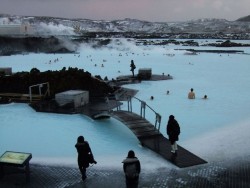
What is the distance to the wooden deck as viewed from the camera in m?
8.52

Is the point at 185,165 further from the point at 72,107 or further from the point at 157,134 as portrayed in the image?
the point at 72,107

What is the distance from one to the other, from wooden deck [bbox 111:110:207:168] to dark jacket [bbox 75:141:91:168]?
2.23 m

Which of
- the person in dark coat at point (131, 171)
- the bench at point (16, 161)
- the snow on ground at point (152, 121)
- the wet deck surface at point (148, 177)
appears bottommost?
the snow on ground at point (152, 121)

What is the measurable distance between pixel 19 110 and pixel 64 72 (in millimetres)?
3893

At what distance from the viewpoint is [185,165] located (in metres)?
8.23

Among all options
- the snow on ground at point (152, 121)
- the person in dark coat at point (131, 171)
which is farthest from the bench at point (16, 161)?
the person in dark coat at point (131, 171)

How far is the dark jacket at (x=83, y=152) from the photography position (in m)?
7.05

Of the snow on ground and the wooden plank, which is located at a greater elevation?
the wooden plank

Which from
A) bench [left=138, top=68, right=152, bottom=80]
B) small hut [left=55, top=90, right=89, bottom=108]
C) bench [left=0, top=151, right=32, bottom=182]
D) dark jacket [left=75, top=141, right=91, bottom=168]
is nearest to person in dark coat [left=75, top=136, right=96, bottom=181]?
dark jacket [left=75, top=141, right=91, bottom=168]

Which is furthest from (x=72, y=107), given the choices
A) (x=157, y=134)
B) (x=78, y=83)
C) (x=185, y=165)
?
(x=185, y=165)

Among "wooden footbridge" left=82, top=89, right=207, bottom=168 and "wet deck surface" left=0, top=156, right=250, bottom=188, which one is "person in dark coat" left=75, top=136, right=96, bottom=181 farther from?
"wooden footbridge" left=82, top=89, right=207, bottom=168

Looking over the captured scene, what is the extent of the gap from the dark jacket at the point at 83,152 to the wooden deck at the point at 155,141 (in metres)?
2.23

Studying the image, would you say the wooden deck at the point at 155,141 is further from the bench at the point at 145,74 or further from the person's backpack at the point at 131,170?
the bench at the point at 145,74

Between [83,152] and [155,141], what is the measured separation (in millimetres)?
3225
